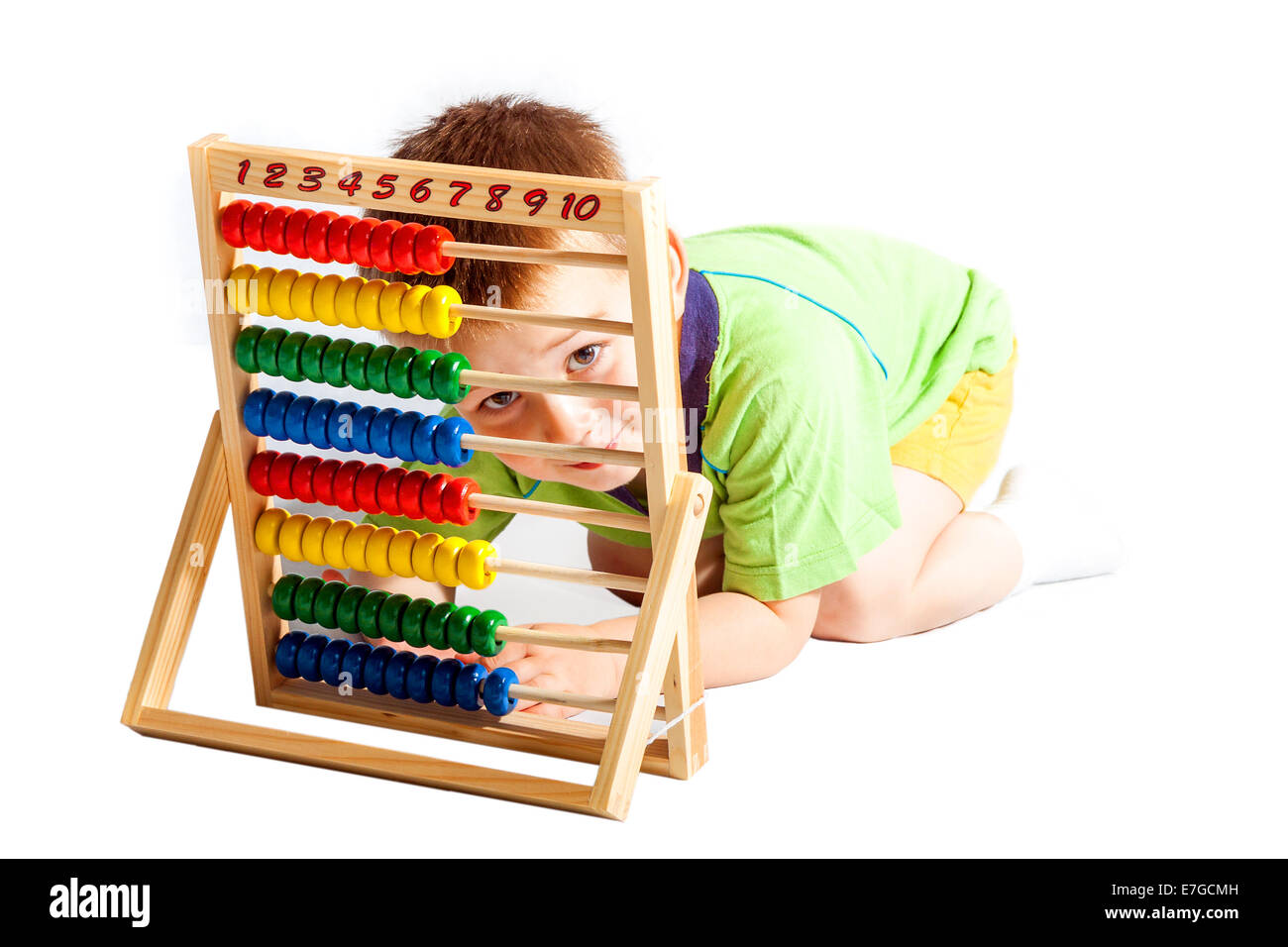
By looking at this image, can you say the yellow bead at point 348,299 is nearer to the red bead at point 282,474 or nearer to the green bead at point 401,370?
the green bead at point 401,370

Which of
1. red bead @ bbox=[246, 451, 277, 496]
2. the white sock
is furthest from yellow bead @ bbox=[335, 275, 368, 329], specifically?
the white sock

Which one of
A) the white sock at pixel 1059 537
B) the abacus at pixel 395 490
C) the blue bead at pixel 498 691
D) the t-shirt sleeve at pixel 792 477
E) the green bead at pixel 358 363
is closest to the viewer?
the abacus at pixel 395 490

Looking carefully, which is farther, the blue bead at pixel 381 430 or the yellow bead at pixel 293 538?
the yellow bead at pixel 293 538

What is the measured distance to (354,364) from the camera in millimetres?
1873

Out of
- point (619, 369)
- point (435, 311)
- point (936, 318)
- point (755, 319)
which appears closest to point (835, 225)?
point (936, 318)

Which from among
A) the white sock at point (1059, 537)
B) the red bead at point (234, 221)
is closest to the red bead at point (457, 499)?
the red bead at point (234, 221)

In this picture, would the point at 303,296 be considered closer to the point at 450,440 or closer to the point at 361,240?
the point at 361,240

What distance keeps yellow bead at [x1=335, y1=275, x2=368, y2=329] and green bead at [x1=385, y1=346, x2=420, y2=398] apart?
5 centimetres

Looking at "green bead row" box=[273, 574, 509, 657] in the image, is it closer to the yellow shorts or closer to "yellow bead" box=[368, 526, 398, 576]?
"yellow bead" box=[368, 526, 398, 576]

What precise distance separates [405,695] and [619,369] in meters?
0.42

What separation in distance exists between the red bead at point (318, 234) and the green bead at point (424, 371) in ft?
0.43

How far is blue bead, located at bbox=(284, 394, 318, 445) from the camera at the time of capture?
192 centimetres

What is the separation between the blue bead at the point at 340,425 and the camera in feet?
6.25

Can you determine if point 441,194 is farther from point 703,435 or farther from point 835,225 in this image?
point 835,225
